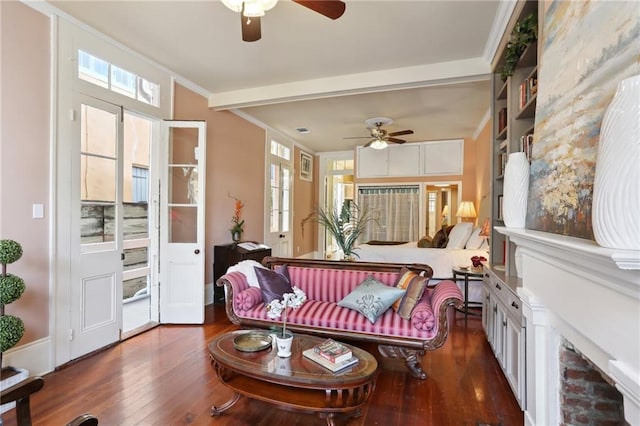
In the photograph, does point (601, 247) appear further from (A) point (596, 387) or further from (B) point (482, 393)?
(B) point (482, 393)

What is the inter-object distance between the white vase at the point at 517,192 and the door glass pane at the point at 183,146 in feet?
10.6

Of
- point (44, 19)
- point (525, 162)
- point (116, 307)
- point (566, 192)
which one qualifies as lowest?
point (116, 307)

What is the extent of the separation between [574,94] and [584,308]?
0.88 m

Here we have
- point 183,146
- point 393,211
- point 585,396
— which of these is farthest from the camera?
point 393,211

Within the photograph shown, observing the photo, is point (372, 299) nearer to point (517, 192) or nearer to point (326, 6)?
point (517, 192)

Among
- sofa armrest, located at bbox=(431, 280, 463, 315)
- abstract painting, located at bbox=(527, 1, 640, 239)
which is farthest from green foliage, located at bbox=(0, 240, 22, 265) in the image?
abstract painting, located at bbox=(527, 1, 640, 239)

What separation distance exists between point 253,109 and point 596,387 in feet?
16.5

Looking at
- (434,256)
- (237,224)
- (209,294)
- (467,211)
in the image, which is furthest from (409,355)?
(467,211)

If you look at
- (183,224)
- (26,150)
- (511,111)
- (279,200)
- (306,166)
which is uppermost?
(306,166)

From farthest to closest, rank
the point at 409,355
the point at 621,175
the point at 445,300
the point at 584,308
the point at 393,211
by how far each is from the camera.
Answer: the point at 393,211, the point at 409,355, the point at 445,300, the point at 584,308, the point at 621,175

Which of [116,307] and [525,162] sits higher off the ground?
[525,162]

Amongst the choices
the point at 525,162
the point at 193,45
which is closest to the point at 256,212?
the point at 193,45

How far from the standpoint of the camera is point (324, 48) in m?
3.13

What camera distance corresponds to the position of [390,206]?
7453mm
